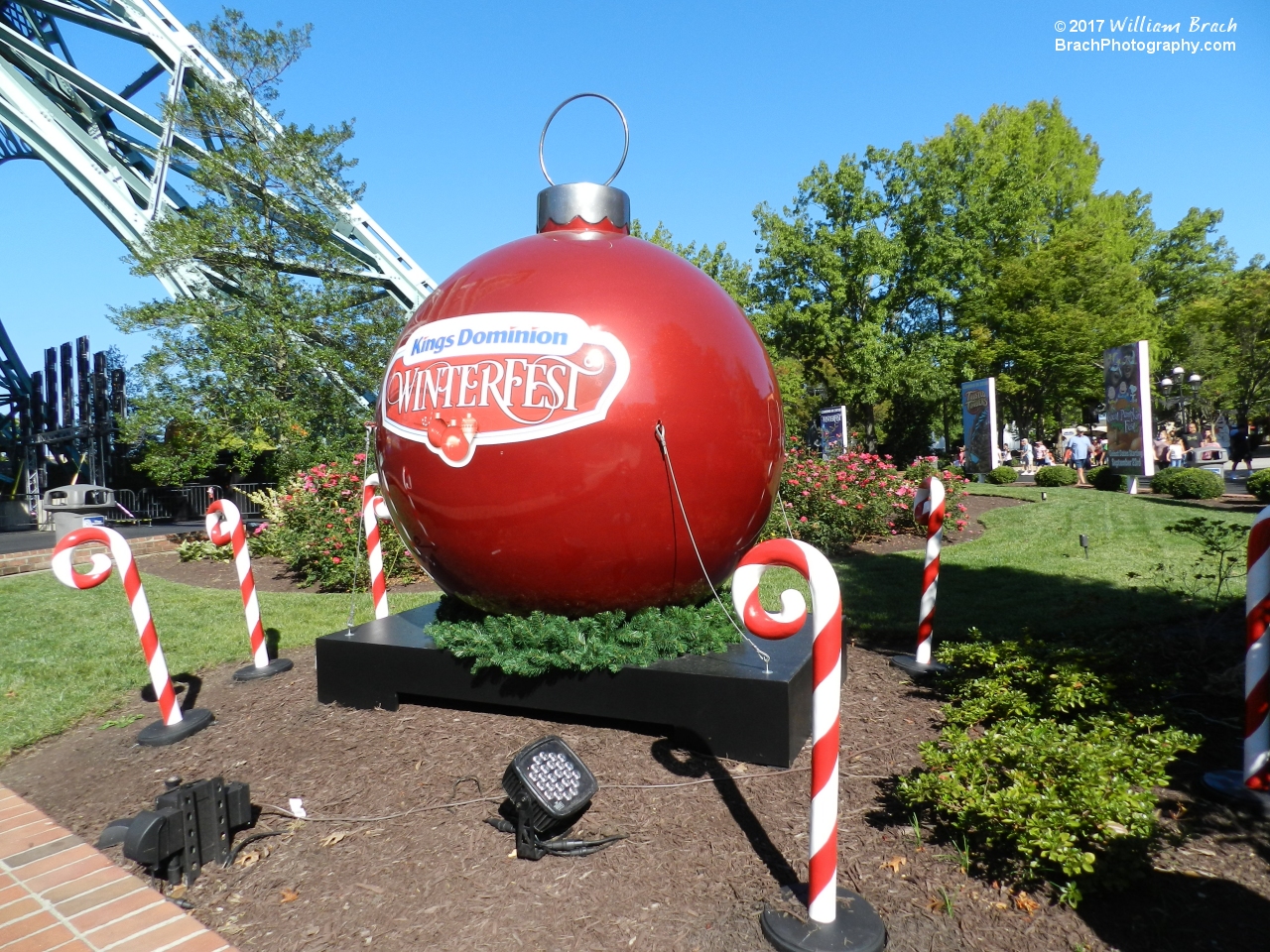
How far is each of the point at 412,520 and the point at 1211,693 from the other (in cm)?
506

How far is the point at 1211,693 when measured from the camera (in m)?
4.67

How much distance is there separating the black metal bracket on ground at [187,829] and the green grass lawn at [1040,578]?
4.95 m

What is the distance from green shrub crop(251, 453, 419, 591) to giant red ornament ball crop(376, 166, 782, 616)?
4.97 m

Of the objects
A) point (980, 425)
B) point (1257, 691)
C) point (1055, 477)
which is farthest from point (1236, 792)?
point (980, 425)

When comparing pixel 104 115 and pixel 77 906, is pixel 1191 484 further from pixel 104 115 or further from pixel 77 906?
pixel 104 115

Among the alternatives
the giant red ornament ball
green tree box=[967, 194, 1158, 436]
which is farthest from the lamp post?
the giant red ornament ball

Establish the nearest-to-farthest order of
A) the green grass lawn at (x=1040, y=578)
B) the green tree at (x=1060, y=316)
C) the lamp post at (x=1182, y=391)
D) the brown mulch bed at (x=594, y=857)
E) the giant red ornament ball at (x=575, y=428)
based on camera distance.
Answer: the brown mulch bed at (x=594, y=857), the giant red ornament ball at (x=575, y=428), the green grass lawn at (x=1040, y=578), the green tree at (x=1060, y=316), the lamp post at (x=1182, y=391)

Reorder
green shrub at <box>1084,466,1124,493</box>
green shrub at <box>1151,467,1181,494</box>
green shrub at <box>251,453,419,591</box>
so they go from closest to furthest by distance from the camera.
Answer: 1. green shrub at <box>251,453,419,591</box>
2. green shrub at <box>1151,467,1181,494</box>
3. green shrub at <box>1084,466,1124,493</box>

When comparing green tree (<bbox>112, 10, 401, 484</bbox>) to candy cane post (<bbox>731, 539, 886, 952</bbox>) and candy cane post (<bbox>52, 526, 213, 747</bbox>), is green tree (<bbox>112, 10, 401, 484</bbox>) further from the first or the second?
candy cane post (<bbox>731, 539, 886, 952</bbox>)

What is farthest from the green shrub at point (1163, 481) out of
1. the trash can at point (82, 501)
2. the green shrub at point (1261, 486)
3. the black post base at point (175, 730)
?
the trash can at point (82, 501)

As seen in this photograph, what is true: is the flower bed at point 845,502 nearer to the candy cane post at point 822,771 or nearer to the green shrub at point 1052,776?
the green shrub at point 1052,776

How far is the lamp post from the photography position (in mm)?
33506

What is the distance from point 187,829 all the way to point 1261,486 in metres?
17.1

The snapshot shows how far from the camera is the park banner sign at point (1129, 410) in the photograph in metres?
16.7
